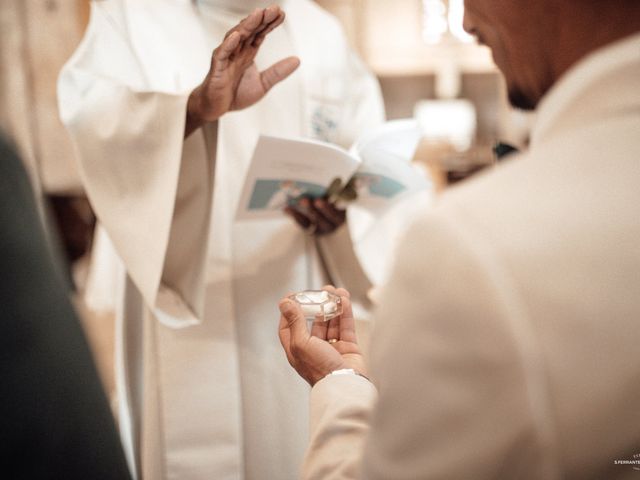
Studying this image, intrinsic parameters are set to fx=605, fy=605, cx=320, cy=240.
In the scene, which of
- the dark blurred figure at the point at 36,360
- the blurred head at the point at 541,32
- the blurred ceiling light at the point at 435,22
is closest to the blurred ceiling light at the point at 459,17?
the blurred head at the point at 541,32

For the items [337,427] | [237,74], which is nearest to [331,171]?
[237,74]

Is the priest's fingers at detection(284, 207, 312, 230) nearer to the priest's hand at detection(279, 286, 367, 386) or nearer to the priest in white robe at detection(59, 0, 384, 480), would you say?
the priest in white robe at detection(59, 0, 384, 480)

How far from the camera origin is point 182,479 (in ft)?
4.15

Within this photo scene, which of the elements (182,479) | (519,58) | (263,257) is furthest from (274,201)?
(519,58)

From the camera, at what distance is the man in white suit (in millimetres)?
493

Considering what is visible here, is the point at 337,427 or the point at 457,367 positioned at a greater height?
the point at 457,367

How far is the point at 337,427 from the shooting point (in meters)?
0.75


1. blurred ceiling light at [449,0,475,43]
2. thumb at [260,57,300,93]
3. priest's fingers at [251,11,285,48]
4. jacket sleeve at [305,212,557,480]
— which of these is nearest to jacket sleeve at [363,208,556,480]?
jacket sleeve at [305,212,557,480]

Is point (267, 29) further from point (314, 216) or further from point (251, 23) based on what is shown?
point (314, 216)

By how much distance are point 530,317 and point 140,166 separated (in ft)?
3.05

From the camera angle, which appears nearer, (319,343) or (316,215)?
(319,343)

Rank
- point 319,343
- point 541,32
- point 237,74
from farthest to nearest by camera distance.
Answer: point 237,74, point 319,343, point 541,32

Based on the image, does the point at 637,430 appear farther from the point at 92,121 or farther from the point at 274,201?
the point at 92,121

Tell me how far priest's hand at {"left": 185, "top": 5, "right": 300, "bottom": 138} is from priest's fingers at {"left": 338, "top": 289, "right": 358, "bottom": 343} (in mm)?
445
